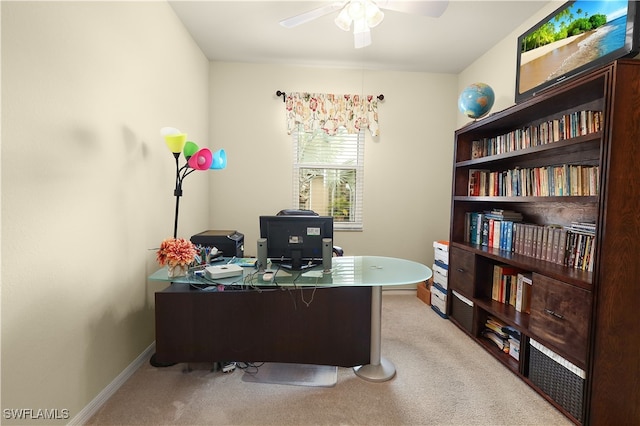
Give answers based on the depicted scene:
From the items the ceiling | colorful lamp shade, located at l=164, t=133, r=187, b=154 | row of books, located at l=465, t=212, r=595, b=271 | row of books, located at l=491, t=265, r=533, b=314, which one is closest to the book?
row of books, located at l=491, t=265, r=533, b=314

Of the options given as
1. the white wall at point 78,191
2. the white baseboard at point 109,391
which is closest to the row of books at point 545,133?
the white wall at point 78,191

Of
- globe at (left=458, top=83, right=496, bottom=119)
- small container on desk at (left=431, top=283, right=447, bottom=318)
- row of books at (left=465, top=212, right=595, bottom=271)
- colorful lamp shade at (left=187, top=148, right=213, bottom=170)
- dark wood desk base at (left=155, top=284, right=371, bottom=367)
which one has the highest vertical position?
globe at (left=458, top=83, right=496, bottom=119)

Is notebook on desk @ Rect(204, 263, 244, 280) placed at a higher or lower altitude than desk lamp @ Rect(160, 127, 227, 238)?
lower

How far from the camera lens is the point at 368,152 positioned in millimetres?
3502

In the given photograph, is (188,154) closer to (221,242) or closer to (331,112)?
(221,242)

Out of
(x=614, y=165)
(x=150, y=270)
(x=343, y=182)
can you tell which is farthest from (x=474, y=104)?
(x=150, y=270)

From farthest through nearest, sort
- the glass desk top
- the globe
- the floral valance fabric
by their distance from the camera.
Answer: the floral valance fabric → the globe → the glass desk top

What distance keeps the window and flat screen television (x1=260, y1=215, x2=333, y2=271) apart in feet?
5.31

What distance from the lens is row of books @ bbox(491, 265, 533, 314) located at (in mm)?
2123

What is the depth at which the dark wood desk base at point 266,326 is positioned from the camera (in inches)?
70.4

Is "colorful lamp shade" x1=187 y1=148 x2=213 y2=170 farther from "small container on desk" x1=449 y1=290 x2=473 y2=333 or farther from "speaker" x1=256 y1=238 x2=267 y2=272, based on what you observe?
"small container on desk" x1=449 y1=290 x2=473 y2=333

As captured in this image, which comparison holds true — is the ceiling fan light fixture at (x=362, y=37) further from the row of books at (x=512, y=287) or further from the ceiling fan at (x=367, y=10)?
the row of books at (x=512, y=287)

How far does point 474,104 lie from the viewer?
250cm

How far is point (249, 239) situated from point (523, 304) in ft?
9.16
